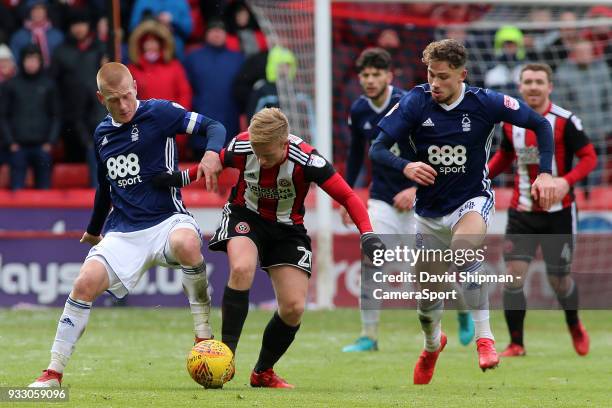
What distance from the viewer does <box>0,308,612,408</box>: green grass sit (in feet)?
25.6

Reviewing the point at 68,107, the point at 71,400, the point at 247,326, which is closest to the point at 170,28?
the point at 68,107

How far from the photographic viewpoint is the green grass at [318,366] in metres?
7.80

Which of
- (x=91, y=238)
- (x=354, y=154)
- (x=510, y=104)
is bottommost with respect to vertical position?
(x=91, y=238)

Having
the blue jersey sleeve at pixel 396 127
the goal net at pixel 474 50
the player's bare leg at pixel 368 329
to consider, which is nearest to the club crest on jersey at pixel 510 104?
the blue jersey sleeve at pixel 396 127

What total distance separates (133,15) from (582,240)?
22.0 feet

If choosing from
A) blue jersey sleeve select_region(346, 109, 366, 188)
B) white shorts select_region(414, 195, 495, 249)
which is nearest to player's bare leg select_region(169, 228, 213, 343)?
white shorts select_region(414, 195, 495, 249)

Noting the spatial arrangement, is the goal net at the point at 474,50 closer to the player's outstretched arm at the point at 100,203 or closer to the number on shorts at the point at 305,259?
the player's outstretched arm at the point at 100,203

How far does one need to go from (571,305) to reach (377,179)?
6.98 ft

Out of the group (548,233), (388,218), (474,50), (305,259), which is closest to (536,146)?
(548,233)

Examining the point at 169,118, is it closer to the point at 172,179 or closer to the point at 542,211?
the point at 172,179

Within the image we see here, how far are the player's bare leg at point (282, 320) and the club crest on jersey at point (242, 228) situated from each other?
313mm

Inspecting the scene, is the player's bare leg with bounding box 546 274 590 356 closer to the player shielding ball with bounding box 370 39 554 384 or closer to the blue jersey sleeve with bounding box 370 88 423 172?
the player shielding ball with bounding box 370 39 554 384

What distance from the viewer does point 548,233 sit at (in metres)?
11.6

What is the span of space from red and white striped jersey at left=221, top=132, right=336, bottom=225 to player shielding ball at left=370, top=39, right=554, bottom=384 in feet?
2.31
